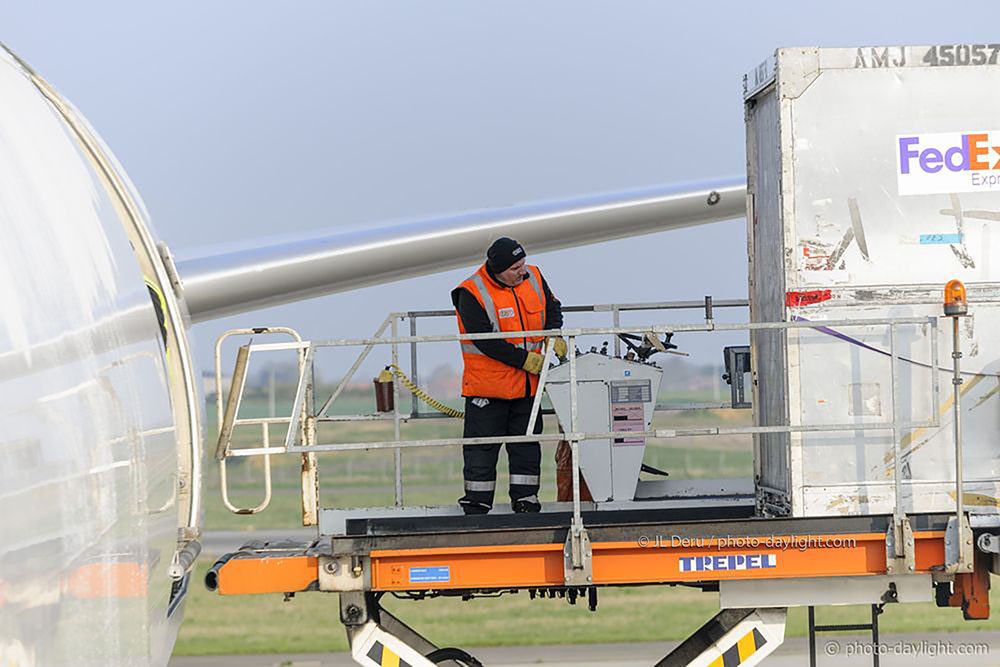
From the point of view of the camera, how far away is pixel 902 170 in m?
6.55

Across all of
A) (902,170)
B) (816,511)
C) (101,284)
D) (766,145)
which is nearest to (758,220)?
(766,145)

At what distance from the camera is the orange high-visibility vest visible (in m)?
7.21

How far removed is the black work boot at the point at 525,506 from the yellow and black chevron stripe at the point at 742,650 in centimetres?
140

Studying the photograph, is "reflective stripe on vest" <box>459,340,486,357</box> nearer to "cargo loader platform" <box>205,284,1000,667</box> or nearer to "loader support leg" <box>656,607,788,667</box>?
"cargo loader platform" <box>205,284,1000,667</box>

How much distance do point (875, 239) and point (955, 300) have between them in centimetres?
69

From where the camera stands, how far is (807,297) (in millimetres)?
6559

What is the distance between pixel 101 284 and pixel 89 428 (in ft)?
1.96

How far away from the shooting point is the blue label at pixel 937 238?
258 inches

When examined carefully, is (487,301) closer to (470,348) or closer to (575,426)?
(470,348)

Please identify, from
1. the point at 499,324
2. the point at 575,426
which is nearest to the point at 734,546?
the point at 575,426

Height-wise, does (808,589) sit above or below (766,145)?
below

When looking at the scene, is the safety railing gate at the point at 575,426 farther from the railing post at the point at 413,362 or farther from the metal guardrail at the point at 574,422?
the railing post at the point at 413,362

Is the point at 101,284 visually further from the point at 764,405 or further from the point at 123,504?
the point at 764,405

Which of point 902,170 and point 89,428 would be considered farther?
point 902,170
